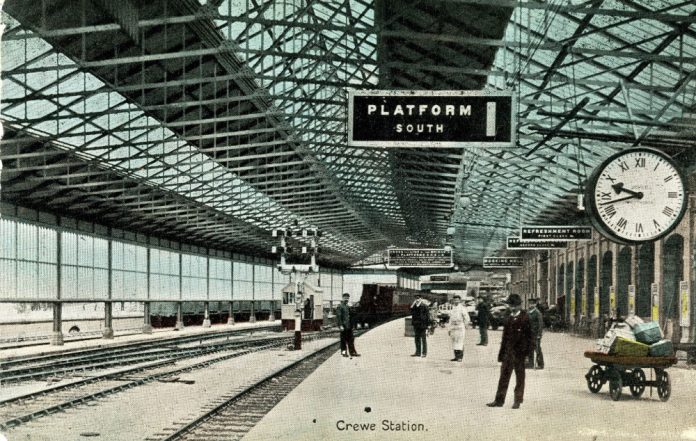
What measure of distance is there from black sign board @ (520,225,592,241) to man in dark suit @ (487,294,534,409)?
11430mm

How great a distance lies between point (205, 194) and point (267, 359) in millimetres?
16045

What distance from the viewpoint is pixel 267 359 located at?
2253 centimetres

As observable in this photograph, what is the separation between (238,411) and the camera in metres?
12.1

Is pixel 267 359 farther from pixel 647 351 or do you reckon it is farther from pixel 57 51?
pixel 647 351

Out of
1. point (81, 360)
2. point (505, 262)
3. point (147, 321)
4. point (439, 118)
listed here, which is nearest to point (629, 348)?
point (439, 118)

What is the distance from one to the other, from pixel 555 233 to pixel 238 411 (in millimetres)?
12451

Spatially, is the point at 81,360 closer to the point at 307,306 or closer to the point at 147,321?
the point at 147,321

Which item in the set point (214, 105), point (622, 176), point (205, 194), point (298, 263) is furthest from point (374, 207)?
point (622, 176)

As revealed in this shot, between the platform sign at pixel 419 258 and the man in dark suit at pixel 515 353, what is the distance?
22.7 metres

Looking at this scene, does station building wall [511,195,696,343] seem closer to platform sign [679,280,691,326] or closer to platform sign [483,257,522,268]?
platform sign [679,280,691,326]

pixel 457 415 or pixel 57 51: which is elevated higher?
pixel 57 51

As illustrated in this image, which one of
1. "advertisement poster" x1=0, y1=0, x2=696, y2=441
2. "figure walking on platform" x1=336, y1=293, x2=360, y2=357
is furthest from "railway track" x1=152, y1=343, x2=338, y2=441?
"figure walking on platform" x1=336, y1=293, x2=360, y2=357

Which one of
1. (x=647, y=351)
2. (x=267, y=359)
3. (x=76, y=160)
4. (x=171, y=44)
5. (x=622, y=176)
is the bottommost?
(x=267, y=359)

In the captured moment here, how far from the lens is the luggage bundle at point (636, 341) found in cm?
1118
